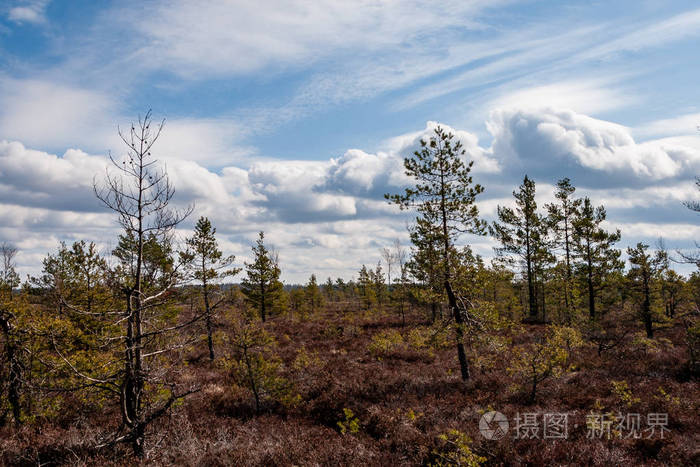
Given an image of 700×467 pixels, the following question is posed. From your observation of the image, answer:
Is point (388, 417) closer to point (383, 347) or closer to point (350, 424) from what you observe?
point (350, 424)

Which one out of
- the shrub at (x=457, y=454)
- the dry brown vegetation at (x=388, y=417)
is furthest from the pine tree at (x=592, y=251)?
the shrub at (x=457, y=454)

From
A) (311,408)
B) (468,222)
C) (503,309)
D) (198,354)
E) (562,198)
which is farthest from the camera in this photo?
(503,309)

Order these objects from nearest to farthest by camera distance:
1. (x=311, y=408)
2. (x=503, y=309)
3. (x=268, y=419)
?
(x=268, y=419) → (x=311, y=408) → (x=503, y=309)

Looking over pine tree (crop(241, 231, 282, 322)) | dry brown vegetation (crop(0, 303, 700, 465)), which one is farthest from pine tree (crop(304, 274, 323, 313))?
dry brown vegetation (crop(0, 303, 700, 465))

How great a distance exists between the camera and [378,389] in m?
15.0

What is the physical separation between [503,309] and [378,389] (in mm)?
21940

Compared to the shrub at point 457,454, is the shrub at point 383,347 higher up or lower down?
lower down

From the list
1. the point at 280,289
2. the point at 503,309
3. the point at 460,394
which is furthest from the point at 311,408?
the point at 280,289

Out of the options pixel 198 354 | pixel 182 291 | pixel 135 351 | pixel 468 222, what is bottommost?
pixel 198 354

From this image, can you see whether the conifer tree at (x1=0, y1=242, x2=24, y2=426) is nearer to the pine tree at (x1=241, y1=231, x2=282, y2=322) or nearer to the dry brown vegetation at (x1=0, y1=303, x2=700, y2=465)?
the dry brown vegetation at (x1=0, y1=303, x2=700, y2=465)

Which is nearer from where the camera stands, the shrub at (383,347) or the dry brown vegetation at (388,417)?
the dry brown vegetation at (388,417)

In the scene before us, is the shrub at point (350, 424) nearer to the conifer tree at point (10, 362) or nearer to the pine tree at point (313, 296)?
the conifer tree at point (10, 362)

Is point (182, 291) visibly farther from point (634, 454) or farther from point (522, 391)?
point (522, 391)

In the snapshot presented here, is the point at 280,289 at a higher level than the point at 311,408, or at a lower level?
higher
